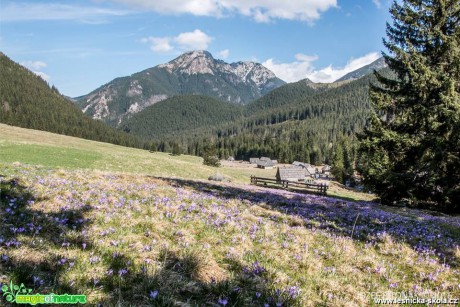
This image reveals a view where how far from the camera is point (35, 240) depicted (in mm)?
5379

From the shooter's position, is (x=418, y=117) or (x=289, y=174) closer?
(x=418, y=117)

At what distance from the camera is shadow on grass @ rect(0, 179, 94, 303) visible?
402cm

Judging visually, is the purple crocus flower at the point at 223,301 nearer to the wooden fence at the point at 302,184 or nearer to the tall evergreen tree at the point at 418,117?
the tall evergreen tree at the point at 418,117

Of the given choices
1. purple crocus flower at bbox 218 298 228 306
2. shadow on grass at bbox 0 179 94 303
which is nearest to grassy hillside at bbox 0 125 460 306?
shadow on grass at bbox 0 179 94 303

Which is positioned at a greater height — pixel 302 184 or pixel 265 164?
pixel 265 164

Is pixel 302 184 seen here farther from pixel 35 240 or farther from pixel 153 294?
pixel 153 294

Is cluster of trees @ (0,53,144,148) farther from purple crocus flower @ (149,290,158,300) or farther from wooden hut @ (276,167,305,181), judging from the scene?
purple crocus flower @ (149,290,158,300)

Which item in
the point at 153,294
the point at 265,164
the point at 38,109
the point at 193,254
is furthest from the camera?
the point at 265,164

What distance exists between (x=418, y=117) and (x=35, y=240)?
27273 mm

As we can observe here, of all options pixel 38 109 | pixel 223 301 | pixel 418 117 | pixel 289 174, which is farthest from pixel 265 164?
pixel 223 301

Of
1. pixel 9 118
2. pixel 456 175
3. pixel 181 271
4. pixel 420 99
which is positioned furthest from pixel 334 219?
pixel 9 118

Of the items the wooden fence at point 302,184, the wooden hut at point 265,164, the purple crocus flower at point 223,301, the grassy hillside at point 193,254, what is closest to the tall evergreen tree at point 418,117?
the wooden fence at point 302,184

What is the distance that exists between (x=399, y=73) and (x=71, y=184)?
2697cm

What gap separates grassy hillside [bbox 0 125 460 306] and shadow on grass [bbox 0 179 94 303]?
2 centimetres
